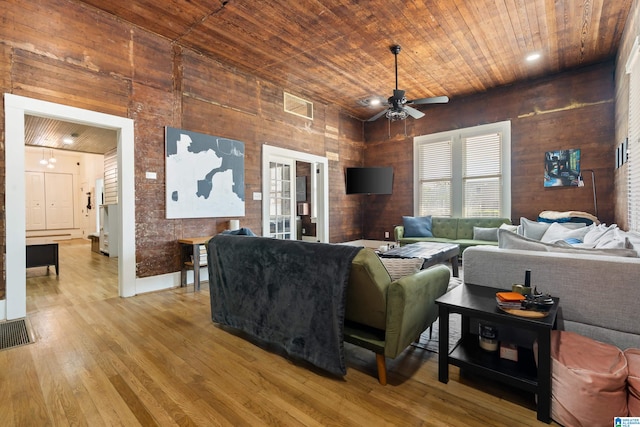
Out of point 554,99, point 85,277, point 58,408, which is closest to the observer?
point 58,408

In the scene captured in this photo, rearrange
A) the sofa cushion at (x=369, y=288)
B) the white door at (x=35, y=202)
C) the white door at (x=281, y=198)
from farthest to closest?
the white door at (x=35, y=202) → the white door at (x=281, y=198) → the sofa cushion at (x=369, y=288)

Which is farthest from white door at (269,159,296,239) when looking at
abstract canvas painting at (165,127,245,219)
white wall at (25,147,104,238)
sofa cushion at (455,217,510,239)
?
white wall at (25,147,104,238)

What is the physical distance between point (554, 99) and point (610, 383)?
17.4 ft

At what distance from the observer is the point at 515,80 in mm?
5285

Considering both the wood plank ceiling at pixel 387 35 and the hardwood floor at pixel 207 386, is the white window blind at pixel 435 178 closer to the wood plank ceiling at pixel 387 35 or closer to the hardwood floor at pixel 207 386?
the wood plank ceiling at pixel 387 35

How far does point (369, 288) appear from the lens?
181 cm

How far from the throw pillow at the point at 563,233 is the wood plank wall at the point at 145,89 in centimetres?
409

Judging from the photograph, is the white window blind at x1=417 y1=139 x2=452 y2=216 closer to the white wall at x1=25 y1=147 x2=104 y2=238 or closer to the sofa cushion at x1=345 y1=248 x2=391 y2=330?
the sofa cushion at x1=345 y1=248 x2=391 y2=330

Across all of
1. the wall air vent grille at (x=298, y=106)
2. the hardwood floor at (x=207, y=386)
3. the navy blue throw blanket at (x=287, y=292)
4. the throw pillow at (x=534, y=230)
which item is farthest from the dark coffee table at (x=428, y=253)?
the wall air vent grille at (x=298, y=106)

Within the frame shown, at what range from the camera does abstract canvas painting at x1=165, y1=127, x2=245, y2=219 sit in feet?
13.3

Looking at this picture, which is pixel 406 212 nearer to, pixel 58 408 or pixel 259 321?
pixel 259 321

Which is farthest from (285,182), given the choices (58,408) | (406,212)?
(58,408)

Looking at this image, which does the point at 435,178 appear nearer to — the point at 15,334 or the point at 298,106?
the point at 298,106

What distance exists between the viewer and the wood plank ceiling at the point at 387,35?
331cm
